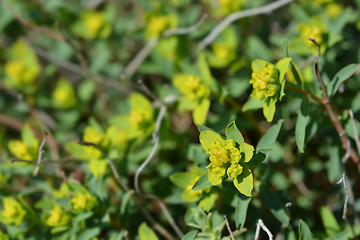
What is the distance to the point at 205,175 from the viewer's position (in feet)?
5.57

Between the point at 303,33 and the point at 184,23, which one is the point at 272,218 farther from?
the point at 184,23

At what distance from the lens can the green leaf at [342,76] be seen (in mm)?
1757

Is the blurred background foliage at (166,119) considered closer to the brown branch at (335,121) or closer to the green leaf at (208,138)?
the brown branch at (335,121)

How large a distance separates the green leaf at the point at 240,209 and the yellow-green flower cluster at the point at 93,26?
1909 millimetres

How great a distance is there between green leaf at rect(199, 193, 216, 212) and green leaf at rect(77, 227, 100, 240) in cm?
57

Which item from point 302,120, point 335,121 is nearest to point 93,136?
point 302,120

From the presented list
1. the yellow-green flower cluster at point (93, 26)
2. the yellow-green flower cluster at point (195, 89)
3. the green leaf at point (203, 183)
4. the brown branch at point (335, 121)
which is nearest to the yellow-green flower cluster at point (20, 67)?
the yellow-green flower cluster at point (93, 26)

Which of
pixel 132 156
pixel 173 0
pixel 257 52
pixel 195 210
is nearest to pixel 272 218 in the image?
pixel 195 210

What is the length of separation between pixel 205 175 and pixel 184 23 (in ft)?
5.20

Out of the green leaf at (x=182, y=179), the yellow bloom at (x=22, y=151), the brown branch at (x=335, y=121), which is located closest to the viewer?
the brown branch at (x=335, y=121)

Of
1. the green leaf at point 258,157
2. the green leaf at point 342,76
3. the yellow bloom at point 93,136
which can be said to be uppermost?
the green leaf at point 342,76

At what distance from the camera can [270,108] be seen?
173cm

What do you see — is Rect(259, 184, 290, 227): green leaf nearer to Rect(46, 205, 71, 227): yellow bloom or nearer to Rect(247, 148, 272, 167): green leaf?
Rect(247, 148, 272, 167): green leaf

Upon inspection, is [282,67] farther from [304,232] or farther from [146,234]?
[146,234]
